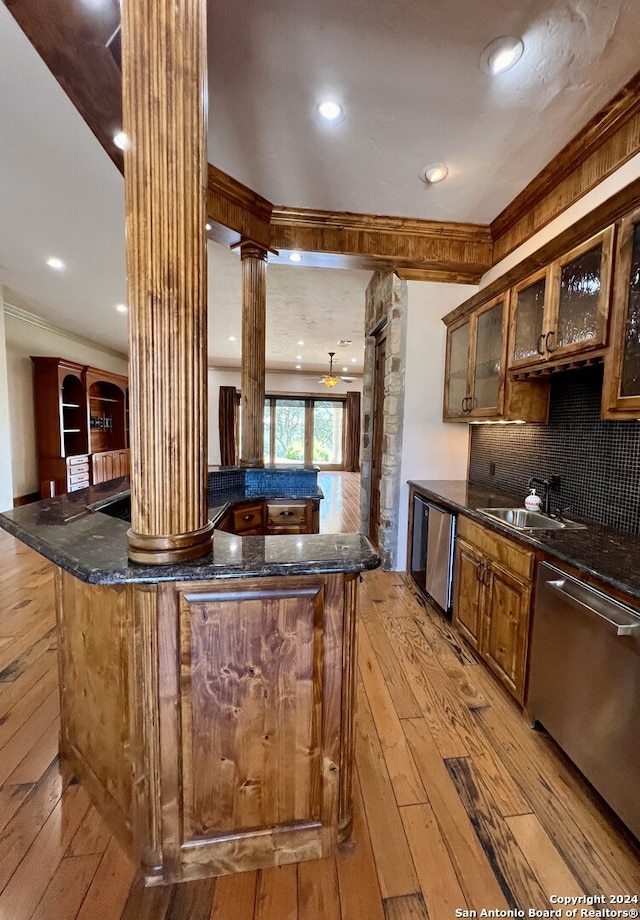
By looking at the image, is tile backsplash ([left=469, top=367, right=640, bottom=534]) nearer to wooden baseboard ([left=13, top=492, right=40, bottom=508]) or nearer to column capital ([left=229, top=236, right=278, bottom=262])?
column capital ([left=229, top=236, right=278, bottom=262])

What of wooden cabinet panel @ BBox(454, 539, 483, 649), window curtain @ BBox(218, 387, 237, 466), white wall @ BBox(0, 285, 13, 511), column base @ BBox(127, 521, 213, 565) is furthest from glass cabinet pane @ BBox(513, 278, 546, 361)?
window curtain @ BBox(218, 387, 237, 466)

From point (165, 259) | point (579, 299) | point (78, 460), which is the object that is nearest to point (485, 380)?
point (579, 299)

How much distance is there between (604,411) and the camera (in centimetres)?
169

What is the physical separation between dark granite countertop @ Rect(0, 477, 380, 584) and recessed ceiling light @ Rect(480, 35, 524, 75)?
6.90ft

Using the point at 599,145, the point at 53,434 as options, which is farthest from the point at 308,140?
the point at 53,434

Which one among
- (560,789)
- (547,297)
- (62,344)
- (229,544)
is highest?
(62,344)

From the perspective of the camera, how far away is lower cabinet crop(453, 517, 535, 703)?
71.9 inches

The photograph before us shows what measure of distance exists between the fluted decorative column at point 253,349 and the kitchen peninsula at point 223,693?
77.5 inches

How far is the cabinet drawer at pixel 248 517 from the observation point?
2682 mm

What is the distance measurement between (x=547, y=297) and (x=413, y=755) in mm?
2360

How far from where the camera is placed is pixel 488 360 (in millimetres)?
2709

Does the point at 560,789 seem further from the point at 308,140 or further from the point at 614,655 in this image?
the point at 308,140

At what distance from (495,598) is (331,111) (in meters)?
2.69

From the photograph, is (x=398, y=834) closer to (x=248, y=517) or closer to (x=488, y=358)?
(x=248, y=517)
